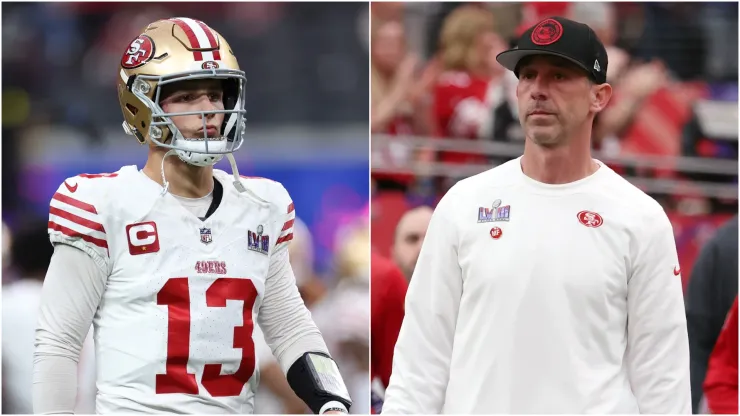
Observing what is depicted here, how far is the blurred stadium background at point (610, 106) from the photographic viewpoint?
6.80 meters

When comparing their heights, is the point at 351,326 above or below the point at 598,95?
below

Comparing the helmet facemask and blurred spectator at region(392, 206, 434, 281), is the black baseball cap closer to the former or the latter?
the helmet facemask

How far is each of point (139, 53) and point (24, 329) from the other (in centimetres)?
228

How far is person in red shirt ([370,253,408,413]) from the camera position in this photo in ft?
15.8

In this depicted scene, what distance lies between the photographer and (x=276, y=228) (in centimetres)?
379

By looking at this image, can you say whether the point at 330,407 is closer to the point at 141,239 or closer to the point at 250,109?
the point at 141,239

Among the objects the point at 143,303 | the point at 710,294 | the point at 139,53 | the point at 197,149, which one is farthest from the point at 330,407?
A: the point at 710,294

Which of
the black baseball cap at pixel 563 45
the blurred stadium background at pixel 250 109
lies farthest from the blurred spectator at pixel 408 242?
the black baseball cap at pixel 563 45

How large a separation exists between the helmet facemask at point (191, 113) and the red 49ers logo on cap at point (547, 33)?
881 mm

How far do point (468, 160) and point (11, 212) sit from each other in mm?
2753

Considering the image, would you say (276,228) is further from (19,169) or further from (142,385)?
(19,169)

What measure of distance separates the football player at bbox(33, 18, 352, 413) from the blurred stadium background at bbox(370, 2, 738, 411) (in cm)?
214

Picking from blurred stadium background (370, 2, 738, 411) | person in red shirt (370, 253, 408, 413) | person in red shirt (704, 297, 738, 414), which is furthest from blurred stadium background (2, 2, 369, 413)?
person in red shirt (704, 297, 738, 414)

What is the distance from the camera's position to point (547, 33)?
11.6ft
